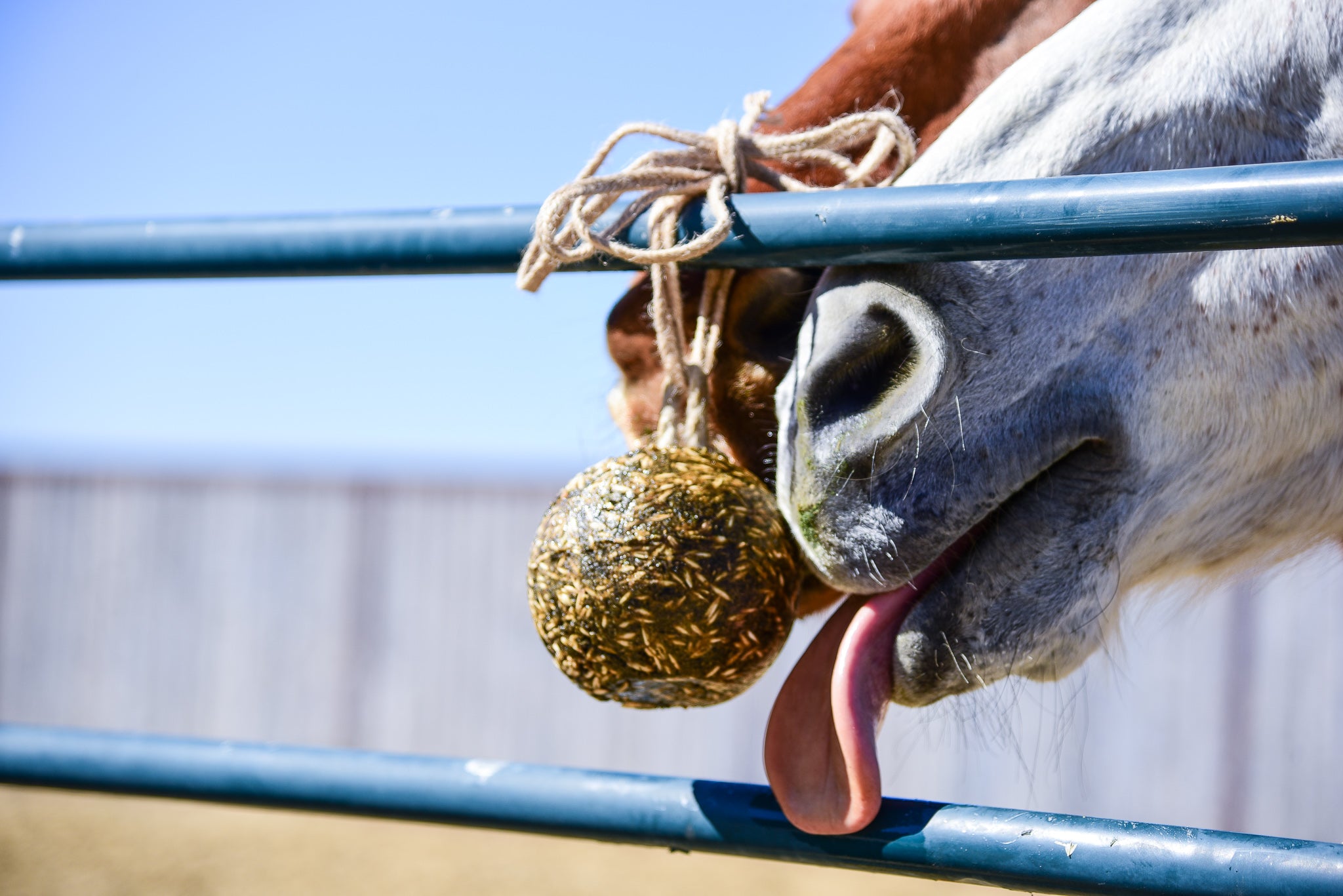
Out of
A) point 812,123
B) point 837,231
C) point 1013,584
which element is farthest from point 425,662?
point 837,231

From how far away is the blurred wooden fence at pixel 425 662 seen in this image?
17.8ft

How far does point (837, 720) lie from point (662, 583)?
0.57 feet

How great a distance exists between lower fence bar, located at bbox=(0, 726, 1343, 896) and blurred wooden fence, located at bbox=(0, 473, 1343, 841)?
182 inches

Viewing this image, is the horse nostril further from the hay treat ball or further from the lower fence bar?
the lower fence bar

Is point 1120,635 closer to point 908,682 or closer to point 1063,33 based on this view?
point 908,682

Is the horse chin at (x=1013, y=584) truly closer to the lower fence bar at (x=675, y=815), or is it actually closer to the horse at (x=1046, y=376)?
the horse at (x=1046, y=376)

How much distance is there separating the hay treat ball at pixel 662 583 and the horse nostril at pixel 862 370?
90 mm

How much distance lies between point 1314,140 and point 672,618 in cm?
64

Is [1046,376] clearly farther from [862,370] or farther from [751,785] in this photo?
[751,785]

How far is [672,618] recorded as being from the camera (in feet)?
2.31

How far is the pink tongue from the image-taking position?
0.69m

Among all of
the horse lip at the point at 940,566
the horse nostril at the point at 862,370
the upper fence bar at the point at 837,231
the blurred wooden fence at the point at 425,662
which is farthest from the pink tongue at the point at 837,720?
the blurred wooden fence at the point at 425,662

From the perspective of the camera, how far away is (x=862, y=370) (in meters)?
0.80

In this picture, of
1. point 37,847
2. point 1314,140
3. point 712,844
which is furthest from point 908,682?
point 37,847
